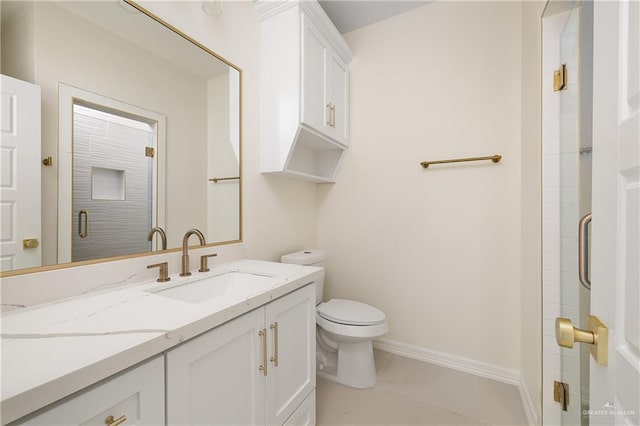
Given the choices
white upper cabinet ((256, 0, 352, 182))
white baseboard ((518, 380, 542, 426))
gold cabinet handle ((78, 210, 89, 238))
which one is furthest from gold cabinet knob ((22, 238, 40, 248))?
white baseboard ((518, 380, 542, 426))

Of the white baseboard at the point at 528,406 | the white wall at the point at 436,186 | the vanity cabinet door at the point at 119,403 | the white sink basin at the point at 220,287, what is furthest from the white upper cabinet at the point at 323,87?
the white baseboard at the point at 528,406

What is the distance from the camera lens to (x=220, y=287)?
51.3 inches

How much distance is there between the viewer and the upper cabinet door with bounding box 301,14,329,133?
→ 1.72 metres

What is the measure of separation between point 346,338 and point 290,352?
24.9 inches

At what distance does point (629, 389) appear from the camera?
41 centimetres

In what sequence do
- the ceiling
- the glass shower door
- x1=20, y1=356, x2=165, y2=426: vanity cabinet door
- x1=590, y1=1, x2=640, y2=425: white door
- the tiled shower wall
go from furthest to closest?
the ceiling
the glass shower door
the tiled shower wall
x1=20, y1=356, x2=165, y2=426: vanity cabinet door
x1=590, y1=1, x2=640, y2=425: white door

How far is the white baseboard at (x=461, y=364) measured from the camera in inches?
66.4

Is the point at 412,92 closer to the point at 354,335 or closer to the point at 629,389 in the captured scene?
the point at 354,335

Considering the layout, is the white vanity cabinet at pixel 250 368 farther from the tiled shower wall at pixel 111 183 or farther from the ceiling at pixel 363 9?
the ceiling at pixel 363 9

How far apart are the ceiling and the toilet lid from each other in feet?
7.40

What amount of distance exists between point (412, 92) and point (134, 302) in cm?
219

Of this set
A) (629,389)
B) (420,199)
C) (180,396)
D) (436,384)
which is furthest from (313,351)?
(420,199)

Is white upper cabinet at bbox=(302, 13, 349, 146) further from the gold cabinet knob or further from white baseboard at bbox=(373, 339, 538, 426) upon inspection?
white baseboard at bbox=(373, 339, 538, 426)

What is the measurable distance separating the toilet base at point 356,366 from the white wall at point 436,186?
0.49 m
